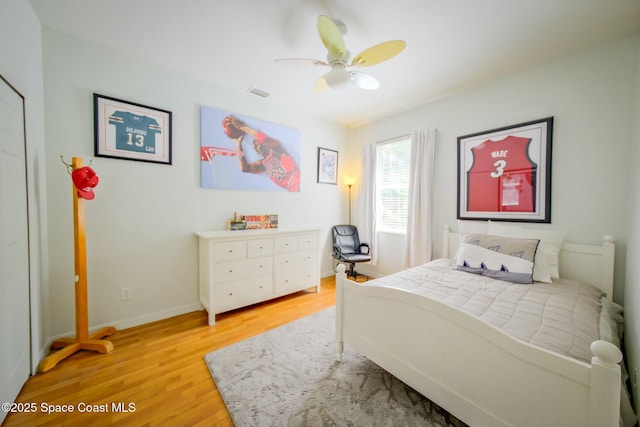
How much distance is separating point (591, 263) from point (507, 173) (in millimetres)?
1046

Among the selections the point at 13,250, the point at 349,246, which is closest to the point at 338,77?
the point at 13,250

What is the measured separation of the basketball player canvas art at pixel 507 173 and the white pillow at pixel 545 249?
0.17 metres

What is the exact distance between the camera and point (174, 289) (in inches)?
99.6

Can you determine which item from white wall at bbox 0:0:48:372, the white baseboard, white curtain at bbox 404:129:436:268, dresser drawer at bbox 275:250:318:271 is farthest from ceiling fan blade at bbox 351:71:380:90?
the white baseboard

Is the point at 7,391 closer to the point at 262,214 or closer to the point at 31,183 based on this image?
the point at 31,183

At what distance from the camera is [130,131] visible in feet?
7.30

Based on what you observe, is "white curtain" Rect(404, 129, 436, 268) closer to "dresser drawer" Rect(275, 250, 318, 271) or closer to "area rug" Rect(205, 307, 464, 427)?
"dresser drawer" Rect(275, 250, 318, 271)

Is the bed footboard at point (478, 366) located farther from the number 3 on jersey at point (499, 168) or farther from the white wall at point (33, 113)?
the white wall at point (33, 113)

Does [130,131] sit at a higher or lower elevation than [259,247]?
higher

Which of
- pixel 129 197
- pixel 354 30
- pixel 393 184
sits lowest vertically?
pixel 129 197

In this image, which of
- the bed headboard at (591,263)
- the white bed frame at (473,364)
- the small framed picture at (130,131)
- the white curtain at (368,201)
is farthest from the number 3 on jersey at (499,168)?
the small framed picture at (130,131)

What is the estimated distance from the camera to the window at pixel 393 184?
3447mm

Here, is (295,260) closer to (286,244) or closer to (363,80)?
(286,244)

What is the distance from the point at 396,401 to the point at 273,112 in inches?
130
